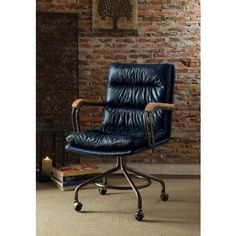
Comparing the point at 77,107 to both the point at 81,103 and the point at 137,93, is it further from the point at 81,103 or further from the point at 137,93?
the point at 137,93

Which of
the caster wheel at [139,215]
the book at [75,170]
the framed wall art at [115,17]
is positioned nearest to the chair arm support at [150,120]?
the caster wheel at [139,215]

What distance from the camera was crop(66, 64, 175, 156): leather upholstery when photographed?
3.10 meters

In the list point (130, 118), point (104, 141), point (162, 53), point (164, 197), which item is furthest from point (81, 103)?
point (162, 53)

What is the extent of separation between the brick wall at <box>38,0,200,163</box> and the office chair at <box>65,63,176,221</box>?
897 mm

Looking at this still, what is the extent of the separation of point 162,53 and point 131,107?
1160mm

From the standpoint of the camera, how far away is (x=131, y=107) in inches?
140

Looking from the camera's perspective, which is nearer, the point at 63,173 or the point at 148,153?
the point at 63,173
